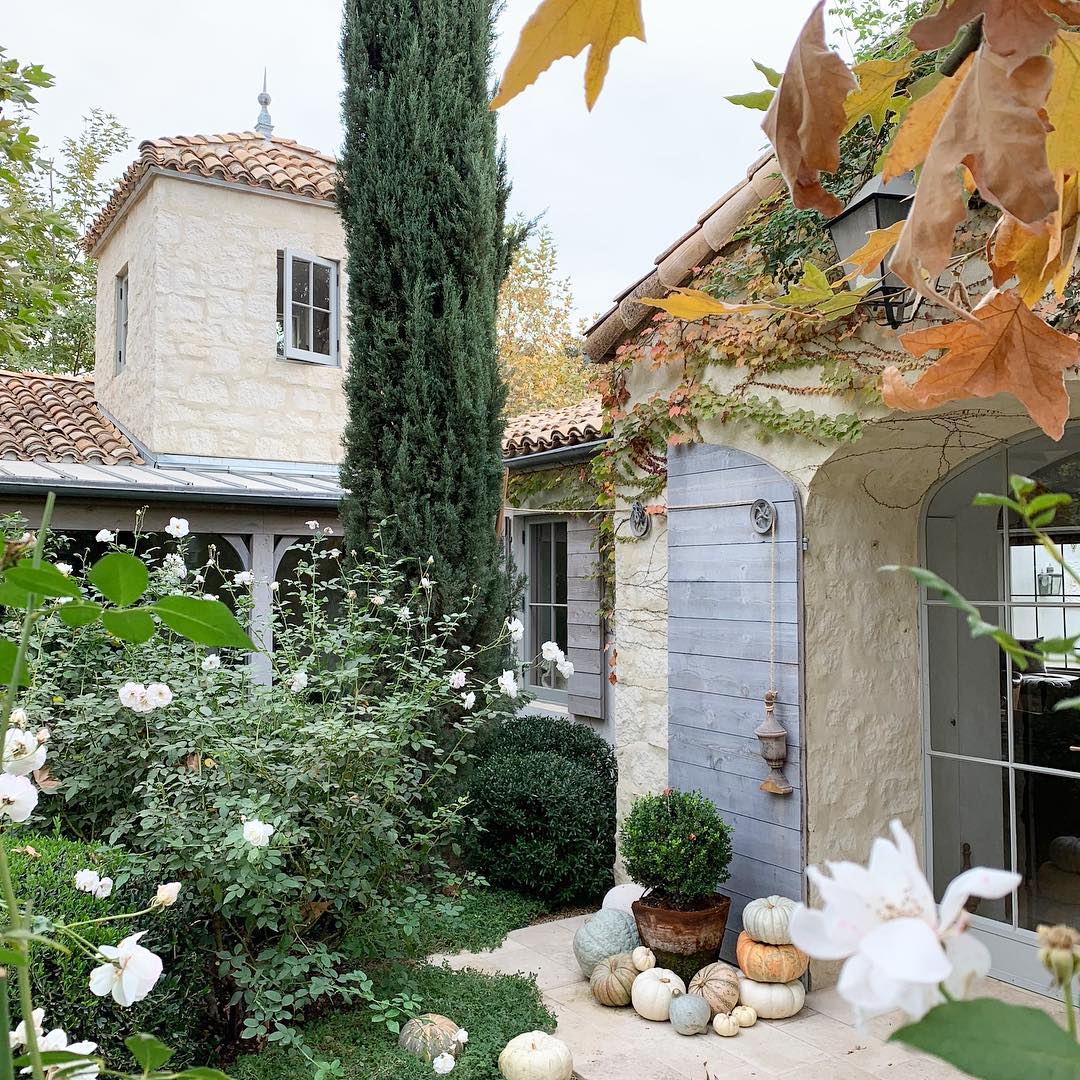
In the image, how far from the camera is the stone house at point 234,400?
23.4ft

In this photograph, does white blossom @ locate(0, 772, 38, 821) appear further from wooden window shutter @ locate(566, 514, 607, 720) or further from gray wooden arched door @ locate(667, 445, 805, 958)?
wooden window shutter @ locate(566, 514, 607, 720)

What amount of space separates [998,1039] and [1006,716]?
4.48m

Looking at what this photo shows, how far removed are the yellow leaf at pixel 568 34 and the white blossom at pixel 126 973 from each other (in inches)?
28.6

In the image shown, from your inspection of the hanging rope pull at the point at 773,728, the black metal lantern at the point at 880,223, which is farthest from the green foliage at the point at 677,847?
the black metal lantern at the point at 880,223

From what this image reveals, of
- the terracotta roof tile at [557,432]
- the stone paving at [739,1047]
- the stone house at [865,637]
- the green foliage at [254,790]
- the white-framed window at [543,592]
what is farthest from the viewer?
the white-framed window at [543,592]

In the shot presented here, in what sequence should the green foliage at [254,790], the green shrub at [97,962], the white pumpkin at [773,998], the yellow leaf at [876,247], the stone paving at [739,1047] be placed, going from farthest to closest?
the white pumpkin at [773,998] → the stone paving at [739,1047] → the green foliage at [254,790] → the green shrub at [97,962] → the yellow leaf at [876,247]

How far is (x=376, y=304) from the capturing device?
5945mm

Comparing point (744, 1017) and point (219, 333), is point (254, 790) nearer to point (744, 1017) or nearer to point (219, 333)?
point (744, 1017)

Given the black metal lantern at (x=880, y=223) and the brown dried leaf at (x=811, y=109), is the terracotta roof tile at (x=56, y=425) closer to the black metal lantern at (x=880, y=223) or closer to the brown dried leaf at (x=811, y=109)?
the black metal lantern at (x=880, y=223)

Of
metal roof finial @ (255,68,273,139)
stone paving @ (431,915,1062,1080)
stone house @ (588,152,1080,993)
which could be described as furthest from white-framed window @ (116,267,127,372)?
stone paving @ (431,915,1062,1080)

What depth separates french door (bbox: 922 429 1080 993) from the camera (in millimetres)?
3988

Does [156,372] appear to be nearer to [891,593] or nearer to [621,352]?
[621,352]

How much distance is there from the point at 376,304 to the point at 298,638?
2755mm

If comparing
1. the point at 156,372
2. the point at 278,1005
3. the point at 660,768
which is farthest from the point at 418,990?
the point at 156,372
